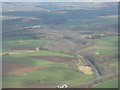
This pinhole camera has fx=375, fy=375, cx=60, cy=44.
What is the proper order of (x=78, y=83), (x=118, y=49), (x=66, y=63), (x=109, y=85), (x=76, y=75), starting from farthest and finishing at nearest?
(x=118, y=49)
(x=66, y=63)
(x=76, y=75)
(x=78, y=83)
(x=109, y=85)

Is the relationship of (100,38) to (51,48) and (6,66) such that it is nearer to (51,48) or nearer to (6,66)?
(51,48)

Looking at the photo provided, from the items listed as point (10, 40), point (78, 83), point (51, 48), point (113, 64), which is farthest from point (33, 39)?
point (78, 83)

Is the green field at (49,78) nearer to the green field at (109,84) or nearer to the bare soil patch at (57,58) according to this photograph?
the green field at (109,84)

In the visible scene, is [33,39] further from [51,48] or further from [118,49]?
[118,49]

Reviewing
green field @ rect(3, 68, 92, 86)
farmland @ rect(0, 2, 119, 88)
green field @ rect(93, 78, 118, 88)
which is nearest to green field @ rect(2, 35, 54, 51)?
farmland @ rect(0, 2, 119, 88)

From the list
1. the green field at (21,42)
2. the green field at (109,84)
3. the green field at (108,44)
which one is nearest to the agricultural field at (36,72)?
the green field at (109,84)

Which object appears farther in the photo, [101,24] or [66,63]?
[101,24]

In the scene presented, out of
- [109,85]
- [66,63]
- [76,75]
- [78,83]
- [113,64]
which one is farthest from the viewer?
[66,63]
